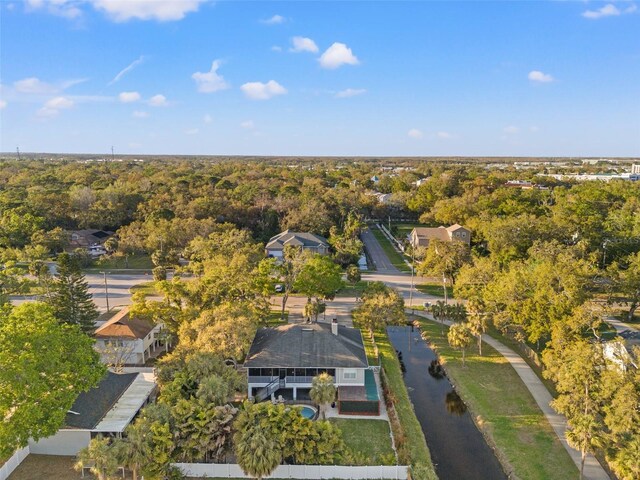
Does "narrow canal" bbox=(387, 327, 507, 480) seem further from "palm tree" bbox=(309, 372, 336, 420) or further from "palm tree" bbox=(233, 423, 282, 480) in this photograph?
"palm tree" bbox=(233, 423, 282, 480)

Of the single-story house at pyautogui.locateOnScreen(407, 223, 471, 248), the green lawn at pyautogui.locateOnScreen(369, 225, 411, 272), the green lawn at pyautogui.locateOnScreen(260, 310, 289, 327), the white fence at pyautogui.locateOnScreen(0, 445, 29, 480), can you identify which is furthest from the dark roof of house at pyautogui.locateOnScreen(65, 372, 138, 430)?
the single-story house at pyautogui.locateOnScreen(407, 223, 471, 248)

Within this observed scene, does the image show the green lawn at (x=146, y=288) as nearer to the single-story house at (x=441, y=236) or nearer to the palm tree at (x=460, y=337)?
the palm tree at (x=460, y=337)

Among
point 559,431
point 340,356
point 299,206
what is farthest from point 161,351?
point 299,206

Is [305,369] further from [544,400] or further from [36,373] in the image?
[544,400]

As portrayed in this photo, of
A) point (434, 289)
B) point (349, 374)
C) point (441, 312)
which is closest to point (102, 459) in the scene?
point (349, 374)

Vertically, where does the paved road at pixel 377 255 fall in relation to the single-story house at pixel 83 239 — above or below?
below

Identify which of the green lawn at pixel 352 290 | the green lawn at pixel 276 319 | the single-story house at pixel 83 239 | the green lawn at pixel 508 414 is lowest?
the green lawn at pixel 508 414

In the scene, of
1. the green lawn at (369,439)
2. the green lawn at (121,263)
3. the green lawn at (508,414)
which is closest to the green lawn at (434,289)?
the green lawn at (508,414)
